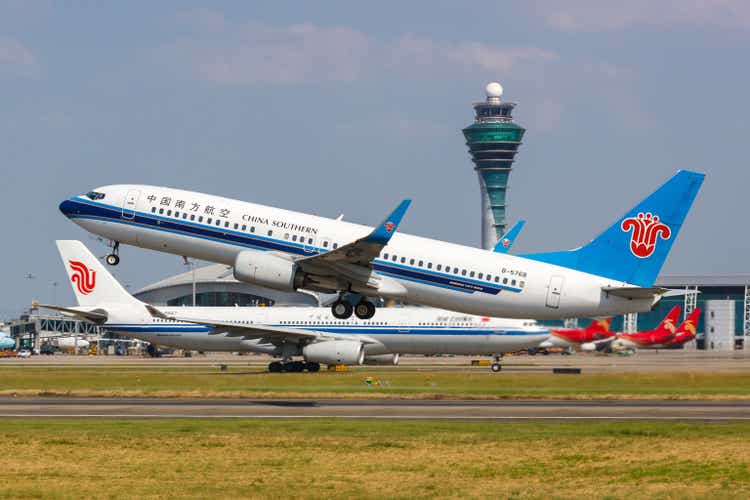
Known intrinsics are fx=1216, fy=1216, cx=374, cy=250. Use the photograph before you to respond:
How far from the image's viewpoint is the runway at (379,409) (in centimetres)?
4916

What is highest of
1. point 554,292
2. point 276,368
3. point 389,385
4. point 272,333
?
point 554,292

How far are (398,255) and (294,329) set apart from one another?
35.6 metres

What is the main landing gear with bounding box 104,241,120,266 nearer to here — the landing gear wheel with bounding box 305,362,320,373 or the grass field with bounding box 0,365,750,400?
the grass field with bounding box 0,365,750,400

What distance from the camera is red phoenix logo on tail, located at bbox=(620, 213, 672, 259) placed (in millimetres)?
61125

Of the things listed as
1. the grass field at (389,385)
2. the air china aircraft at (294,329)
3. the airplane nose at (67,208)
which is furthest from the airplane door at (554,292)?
the air china aircraft at (294,329)

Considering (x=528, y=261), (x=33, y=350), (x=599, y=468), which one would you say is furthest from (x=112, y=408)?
(x=33, y=350)

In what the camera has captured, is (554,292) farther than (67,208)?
No

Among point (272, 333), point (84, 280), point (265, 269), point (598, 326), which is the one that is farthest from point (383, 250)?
point (598, 326)

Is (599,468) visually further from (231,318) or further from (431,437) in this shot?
(231,318)

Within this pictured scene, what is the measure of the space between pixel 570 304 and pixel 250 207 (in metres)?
16.4

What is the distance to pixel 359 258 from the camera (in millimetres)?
58375

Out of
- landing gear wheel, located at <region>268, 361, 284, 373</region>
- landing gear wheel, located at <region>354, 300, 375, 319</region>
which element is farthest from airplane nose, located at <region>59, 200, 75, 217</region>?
landing gear wheel, located at <region>268, 361, 284, 373</region>

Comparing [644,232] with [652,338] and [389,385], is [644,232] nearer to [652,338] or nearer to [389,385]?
[389,385]

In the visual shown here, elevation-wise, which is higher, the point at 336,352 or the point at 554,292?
the point at 554,292
